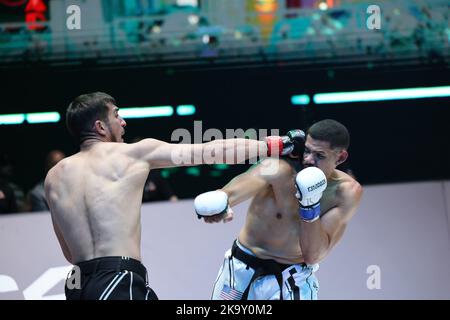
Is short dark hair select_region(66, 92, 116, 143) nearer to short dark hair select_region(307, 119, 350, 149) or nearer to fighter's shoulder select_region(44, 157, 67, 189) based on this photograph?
fighter's shoulder select_region(44, 157, 67, 189)

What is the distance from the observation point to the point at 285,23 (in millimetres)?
7160

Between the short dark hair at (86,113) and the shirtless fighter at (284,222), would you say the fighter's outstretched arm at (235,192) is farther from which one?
the short dark hair at (86,113)

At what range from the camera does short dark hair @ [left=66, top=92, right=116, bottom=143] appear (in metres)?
3.78

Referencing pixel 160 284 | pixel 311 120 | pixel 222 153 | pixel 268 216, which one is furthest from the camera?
pixel 311 120

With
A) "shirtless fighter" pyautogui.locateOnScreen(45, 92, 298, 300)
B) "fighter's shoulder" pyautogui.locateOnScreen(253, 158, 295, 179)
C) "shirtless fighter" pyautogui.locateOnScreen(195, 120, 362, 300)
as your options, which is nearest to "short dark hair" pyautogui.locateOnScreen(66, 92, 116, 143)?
"shirtless fighter" pyautogui.locateOnScreen(45, 92, 298, 300)

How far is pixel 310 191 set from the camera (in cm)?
389

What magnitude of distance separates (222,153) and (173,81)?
11.4 feet

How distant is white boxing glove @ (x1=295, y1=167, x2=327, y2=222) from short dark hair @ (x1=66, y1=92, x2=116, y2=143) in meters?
1.03

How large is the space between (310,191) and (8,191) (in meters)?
3.07

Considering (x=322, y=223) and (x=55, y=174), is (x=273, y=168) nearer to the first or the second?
(x=322, y=223)

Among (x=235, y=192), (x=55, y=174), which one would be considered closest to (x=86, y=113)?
(x=55, y=174)

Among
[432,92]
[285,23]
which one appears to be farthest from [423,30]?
[285,23]

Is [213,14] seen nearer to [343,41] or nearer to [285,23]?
[285,23]

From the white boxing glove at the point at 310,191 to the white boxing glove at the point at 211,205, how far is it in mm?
391
